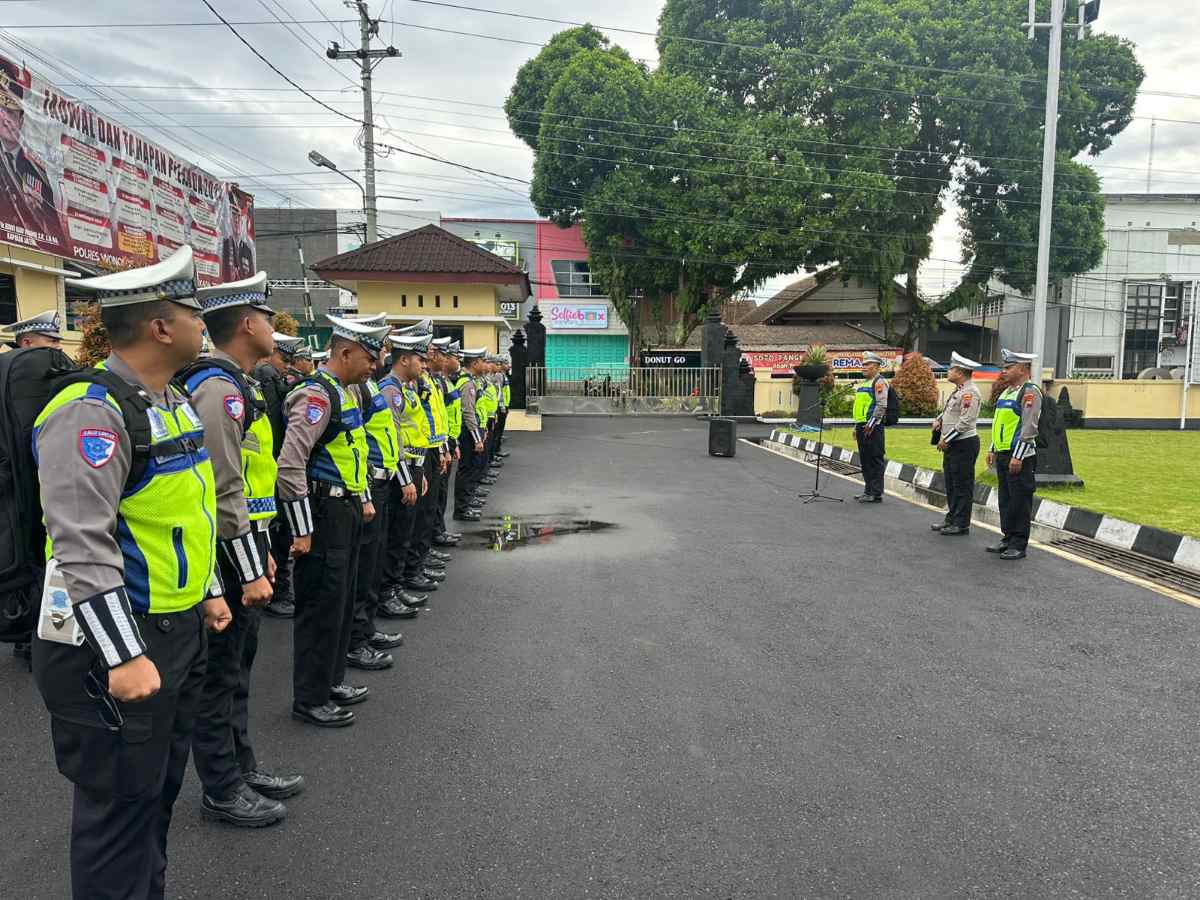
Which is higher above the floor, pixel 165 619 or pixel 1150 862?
pixel 165 619

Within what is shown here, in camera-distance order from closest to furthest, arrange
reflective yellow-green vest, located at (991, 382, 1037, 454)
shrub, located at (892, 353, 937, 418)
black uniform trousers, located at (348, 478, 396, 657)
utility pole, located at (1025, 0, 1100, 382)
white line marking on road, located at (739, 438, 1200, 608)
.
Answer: black uniform trousers, located at (348, 478, 396, 657)
white line marking on road, located at (739, 438, 1200, 608)
reflective yellow-green vest, located at (991, 382, 1037, 454)
utility pole, located at (1025, 0, 1100, 382)
shrub, located at (892, 353, 937, 418)

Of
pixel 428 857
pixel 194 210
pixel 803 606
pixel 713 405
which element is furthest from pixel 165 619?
pixel 713 405

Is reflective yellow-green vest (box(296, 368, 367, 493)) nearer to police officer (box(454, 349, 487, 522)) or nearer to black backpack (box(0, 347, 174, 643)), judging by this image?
black backpack (box(0, 347, 174, 643))

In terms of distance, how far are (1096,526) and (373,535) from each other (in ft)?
24.6

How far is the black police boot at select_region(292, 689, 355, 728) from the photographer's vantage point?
3795 mm

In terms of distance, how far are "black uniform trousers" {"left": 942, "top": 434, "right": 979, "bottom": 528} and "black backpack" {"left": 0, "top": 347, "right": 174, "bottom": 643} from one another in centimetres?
811

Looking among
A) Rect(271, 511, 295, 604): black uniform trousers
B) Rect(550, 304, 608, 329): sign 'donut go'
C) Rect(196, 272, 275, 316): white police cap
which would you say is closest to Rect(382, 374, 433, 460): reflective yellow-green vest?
Rect(271, 511, 295, 604): black uniform trousers

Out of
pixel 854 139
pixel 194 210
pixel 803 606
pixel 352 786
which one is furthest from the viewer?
pixel 854 139

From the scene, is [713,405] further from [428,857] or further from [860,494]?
[428,857]

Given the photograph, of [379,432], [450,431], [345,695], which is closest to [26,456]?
[345,695]

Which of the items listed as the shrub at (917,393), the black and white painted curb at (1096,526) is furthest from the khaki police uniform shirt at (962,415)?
the shrub at (917,393)

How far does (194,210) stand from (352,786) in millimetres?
20684

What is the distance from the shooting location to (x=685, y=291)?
1325 inches

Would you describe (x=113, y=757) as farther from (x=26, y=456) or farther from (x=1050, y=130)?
(x=1050, y=130)
